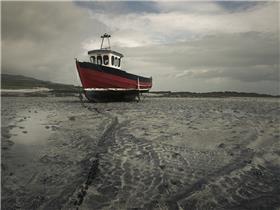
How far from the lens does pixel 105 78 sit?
3002cm

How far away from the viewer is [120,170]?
6.76 meters

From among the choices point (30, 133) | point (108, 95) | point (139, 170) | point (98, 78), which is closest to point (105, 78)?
point (98, 78)

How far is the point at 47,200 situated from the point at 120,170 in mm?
2096

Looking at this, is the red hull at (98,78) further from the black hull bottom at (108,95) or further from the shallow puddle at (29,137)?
the shallow puddle at (29,137)

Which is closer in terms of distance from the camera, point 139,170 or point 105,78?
point 139,170

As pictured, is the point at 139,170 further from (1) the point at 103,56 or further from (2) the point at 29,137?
(1) the point at 103,56

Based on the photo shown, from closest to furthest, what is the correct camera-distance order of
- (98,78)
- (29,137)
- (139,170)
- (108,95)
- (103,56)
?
(139,170)
(29,137)
(98,78)
(108,95)
(103,56)

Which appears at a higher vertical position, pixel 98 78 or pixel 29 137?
pixel 98 78

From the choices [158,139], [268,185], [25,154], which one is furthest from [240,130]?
[25,154]

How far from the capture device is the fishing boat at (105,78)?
29.6 m

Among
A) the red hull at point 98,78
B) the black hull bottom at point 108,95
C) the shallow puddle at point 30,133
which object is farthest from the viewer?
the black hull bottom at point 108,95

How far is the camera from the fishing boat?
29.6 meters

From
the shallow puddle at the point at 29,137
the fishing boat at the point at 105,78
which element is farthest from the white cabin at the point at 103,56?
the shallow puddle at the point at 29,137

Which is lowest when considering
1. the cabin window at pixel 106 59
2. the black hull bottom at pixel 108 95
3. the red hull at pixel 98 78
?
the black hull bottom at pixel 108 95
